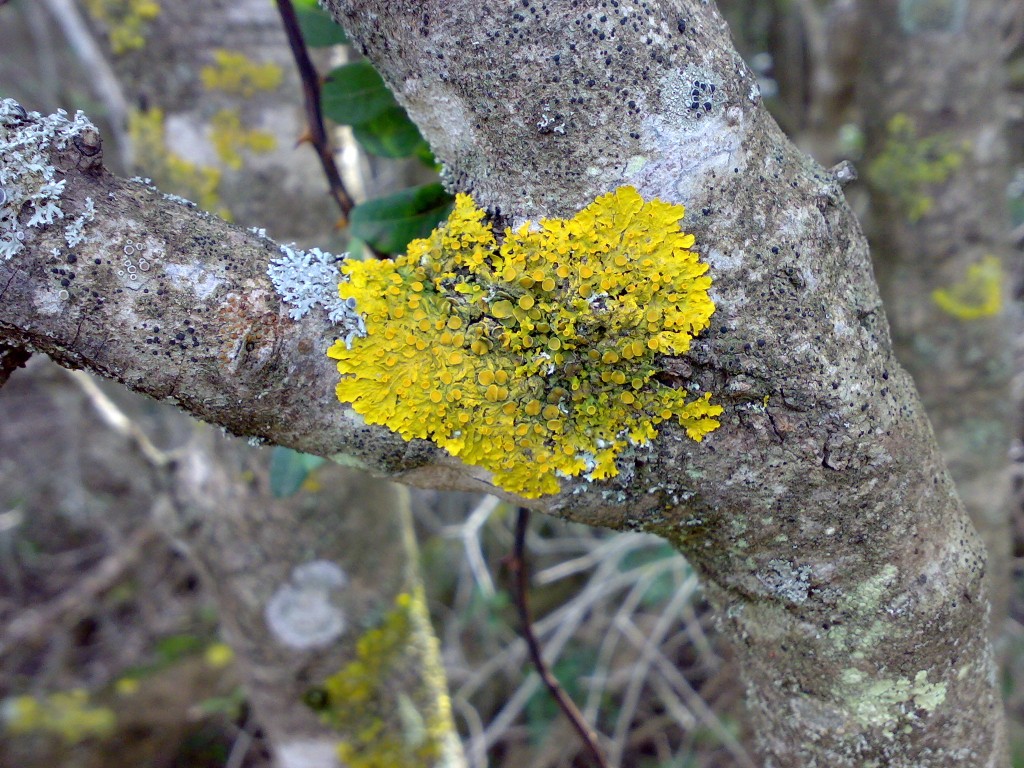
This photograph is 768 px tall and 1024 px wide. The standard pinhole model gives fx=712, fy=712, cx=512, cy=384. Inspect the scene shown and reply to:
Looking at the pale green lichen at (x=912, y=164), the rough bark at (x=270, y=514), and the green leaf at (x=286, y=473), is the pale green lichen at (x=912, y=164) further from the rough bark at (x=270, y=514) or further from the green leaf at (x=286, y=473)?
the green leaf at (x=286, y=473)

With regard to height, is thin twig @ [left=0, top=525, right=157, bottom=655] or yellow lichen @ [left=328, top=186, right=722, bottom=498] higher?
thin twig @ [left=0, top=525, right=157, bottom=655]

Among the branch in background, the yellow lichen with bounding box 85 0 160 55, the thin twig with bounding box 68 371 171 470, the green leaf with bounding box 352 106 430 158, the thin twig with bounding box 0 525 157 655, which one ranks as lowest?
the green leaf with bounding box 352 106 430 158

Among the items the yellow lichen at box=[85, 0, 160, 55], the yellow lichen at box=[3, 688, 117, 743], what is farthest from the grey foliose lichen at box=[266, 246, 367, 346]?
the yellow lichen at box=[3, 688, 117, 743]

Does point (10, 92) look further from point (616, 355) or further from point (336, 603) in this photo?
point (616, 355)

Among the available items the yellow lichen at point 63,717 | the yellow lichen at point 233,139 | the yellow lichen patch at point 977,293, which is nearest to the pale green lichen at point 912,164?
the yellow lichen patch at point 977,293

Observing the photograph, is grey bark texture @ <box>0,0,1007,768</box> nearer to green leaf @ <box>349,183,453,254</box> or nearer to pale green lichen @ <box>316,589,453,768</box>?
green leaf @ <box>349,183,453,254</box>

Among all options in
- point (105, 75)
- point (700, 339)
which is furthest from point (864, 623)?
point (105, 75)

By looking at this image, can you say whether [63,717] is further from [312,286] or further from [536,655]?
[312,286]
